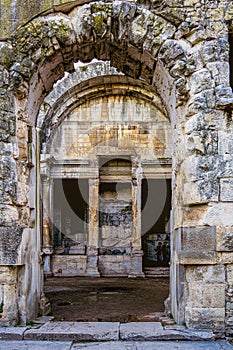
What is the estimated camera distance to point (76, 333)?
5.06 m

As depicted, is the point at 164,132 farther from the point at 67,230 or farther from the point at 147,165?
the point at 67,230

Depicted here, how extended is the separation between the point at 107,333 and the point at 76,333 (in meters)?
0.35

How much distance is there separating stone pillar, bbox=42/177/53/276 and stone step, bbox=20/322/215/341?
9474 millimetres

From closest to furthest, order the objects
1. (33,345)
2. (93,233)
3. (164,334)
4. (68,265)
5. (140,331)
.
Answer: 1. (33,345)
2. (164,334)
3. (140,331)
4. (93,233)
5. (68,265)

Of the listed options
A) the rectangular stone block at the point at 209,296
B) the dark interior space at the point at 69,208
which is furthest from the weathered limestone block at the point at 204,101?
the dark interior space at the point at 69,208

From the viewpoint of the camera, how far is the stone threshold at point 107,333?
4957 millimetres

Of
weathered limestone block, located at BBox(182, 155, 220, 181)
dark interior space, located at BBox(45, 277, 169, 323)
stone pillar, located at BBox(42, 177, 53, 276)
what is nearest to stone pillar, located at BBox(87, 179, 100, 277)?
dark interior space, located at BBox(45, 277, 169, 323)

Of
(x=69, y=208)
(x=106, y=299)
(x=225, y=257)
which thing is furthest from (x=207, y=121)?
(x=69, y=208)

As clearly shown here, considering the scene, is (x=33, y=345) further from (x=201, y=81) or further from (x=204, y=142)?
(x=201, y=81)

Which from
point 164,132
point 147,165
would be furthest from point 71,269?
point 164,132

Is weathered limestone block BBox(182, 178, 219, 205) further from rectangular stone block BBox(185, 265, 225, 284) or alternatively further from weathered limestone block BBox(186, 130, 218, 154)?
rectangular stone block BBox(185, 265, 225, 284)

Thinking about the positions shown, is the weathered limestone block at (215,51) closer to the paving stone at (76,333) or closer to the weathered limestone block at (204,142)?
the weathered limestone block at (204,142)

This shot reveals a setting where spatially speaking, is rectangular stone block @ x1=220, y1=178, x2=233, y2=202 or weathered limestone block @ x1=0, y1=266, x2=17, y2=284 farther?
weathered limestone block @ x1=0, y1=266, x2=17, y2=284

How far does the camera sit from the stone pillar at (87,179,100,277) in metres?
14.8
